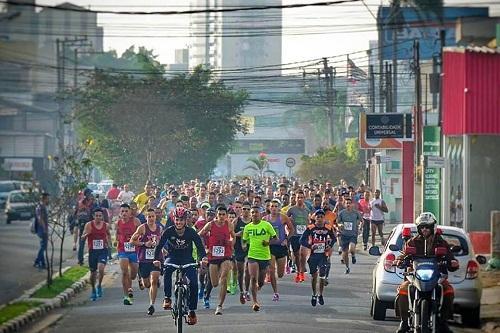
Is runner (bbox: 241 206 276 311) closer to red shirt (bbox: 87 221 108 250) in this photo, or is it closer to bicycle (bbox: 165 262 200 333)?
red shirt (bbox: 87 221 108 250)

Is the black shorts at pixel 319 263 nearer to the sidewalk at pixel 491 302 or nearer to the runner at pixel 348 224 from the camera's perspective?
the sidewalk at pixel 491 302

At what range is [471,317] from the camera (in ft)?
63.6

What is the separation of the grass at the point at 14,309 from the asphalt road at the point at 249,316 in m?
0.53

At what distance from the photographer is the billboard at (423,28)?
73.6m

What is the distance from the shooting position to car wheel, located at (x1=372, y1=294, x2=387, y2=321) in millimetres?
19812

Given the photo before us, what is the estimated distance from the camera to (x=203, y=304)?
23.4 metres

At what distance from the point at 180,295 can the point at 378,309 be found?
341cm

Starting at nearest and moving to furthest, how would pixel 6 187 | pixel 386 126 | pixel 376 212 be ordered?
1. pixel 376 212
2. pixel 386 126
3. pixel 6 187

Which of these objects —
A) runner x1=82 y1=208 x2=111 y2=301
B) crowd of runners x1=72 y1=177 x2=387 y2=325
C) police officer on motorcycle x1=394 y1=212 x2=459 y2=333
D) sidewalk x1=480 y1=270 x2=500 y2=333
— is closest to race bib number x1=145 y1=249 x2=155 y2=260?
crowd of runners x1=72 y1=177 x2=387 y2=325

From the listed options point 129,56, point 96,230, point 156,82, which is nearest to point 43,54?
point 129,56

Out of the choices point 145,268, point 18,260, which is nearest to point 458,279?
point 145,268

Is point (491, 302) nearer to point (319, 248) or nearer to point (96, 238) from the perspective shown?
point (319, 248)

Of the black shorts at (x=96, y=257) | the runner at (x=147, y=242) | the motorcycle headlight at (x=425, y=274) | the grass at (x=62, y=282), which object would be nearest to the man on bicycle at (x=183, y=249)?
the runner at (x=147, y=242)

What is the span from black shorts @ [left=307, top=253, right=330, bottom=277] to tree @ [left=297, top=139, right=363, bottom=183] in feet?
166
